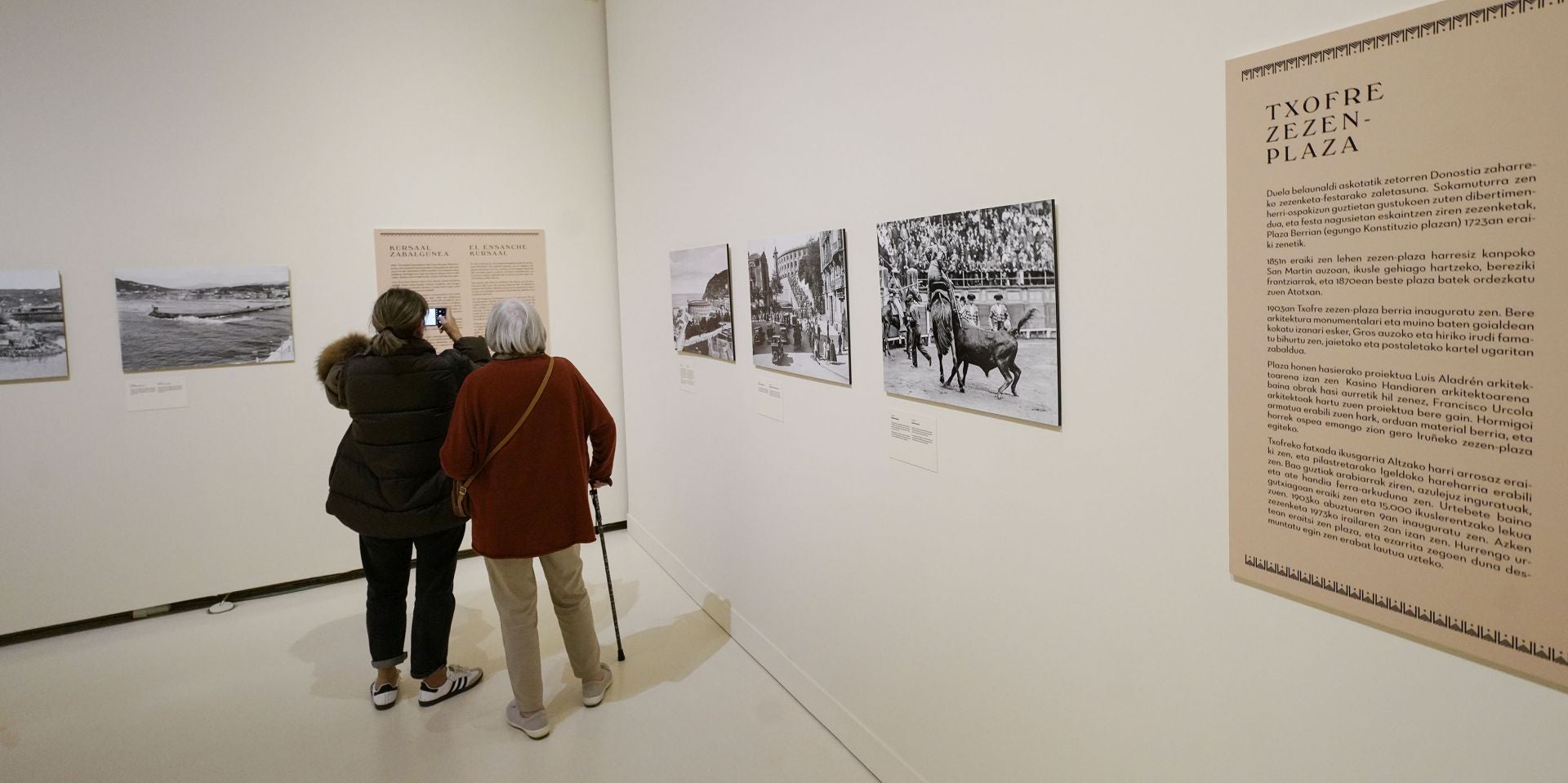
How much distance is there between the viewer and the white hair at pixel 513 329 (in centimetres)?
367

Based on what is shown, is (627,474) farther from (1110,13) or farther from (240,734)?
(1110,13)

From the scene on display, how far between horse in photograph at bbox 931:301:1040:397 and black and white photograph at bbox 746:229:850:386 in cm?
68

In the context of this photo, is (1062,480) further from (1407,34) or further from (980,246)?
(1407,34)

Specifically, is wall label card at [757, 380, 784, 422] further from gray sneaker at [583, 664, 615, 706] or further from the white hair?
gray sneaker at [583, 664, 615, 706]

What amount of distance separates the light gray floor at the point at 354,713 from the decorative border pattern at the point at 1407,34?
9.55 feet

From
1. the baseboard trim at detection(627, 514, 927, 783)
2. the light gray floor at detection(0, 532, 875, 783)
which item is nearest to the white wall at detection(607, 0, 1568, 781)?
the baseboard trim at detection(627, 514, 927, 783)

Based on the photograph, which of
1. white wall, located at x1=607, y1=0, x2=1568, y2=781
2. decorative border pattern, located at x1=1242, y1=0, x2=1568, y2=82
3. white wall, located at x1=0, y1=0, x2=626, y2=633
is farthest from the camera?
white wall, located at x1=0, y1=0, x2=626, y2=633

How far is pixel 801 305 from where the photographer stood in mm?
3818

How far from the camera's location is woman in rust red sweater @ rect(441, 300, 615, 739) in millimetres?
3652

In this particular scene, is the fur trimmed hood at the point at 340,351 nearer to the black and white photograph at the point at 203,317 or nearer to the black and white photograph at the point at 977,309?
the black and white photograph at the point at 203,317

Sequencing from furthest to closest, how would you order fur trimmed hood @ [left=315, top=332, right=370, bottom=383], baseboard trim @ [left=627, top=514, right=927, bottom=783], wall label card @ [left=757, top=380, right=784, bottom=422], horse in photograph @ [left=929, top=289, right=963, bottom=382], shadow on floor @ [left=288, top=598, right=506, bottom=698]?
shadow on floor @ [left=288, top=598, right=506, bottom=698]
wall label card @ [left=757, top=380, right=784, bottom=422]
fur trimmed hood @ [left=315, top=332, right=370, bottom=383]
baseboard trim @ [left=627, top=514, right=927, bottom=783]
horse in photograph @ [left=929, top=289, right=963, bottom=382]

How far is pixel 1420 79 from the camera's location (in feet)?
5.01

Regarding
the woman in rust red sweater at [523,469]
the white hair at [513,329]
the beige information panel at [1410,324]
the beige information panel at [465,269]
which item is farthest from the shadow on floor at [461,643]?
the beige information panel at [1410,324]

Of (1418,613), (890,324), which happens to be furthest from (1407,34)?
(890,324)
